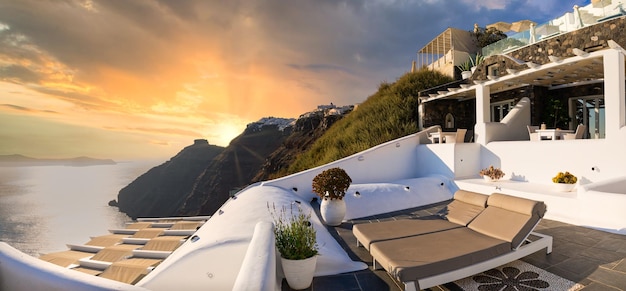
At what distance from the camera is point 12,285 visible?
2129mm

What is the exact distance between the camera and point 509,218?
3.62 metres

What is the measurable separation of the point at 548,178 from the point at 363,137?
7906 mm

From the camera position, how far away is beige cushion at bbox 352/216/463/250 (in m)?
3.76

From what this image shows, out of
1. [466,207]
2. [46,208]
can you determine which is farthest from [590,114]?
[46,208]

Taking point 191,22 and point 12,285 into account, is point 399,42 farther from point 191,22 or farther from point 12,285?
point 12,285

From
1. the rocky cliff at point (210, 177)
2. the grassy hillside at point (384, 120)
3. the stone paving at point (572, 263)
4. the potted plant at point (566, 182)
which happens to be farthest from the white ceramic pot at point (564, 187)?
the rocky cliff at point (210, 177)

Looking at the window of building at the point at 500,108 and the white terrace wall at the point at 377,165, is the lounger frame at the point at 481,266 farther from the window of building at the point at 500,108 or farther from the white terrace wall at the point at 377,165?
the window of building at the point at 500,108

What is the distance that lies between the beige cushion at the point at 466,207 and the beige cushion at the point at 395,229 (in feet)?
0.51

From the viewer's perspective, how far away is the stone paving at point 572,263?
316 cm

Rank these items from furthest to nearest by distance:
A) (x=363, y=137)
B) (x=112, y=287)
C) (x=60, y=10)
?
(x=363, y=137) → (x=60, y=10) → (x=112, y=287)

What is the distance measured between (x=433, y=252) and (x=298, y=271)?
5.13 ft

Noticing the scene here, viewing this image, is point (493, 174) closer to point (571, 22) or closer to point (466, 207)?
point (466, 207)

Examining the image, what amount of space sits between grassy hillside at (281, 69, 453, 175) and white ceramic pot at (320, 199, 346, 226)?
7.18m

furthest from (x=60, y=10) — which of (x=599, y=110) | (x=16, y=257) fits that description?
(x=599, y=110)
